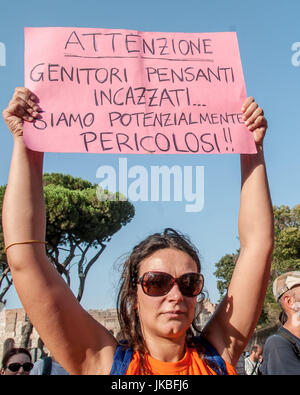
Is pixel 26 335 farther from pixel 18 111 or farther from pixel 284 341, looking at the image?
pixel 18 111

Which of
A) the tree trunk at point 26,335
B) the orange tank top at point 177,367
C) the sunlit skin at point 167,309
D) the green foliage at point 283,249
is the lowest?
the orange tank top at point 177,367

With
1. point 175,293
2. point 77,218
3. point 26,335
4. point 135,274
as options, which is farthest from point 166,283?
point 26,335

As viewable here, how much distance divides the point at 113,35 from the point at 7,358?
384 centimetres

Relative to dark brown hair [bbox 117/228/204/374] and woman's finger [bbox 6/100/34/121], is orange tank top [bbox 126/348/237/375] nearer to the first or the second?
dark brown hair [bbox 117/228/204/374]

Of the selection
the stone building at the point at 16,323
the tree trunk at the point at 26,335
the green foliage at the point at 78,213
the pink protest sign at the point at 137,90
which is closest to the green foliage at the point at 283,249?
the stone building at the point at 16,323

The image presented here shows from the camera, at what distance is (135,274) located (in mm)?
1819

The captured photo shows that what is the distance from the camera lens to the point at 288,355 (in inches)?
99.3

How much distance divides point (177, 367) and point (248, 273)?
1.59 feet

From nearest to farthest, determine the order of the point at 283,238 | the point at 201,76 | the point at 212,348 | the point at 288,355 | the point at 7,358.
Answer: the point at 212,348 < the point at 201,76 < the point at 288,355 < the point at 7,358 < the point at 283,238

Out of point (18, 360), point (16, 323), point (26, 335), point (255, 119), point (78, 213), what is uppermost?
point (78, 213)

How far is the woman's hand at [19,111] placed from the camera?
1.79m

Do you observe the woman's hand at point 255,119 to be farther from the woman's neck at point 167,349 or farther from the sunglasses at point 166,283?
the woman's neck at point 167,349
